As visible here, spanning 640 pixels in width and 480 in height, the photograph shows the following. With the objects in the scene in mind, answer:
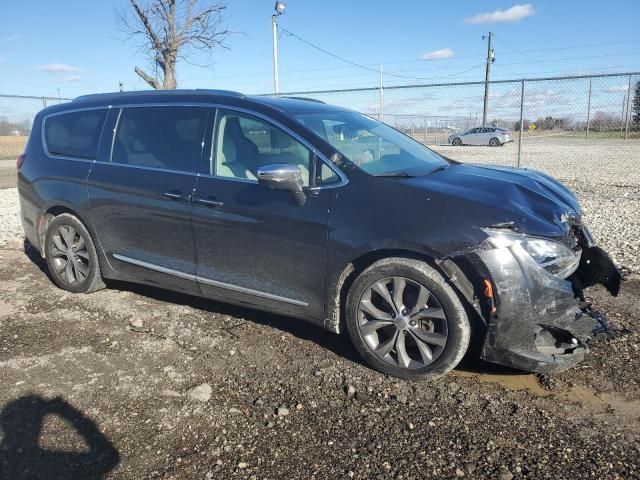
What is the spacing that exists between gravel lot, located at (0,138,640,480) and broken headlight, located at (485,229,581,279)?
2.36 feet

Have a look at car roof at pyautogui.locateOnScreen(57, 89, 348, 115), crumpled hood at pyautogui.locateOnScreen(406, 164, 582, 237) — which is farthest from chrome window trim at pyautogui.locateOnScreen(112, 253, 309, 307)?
car roof at pyautogui.locateOnScreen(57, 89, 348, 115)

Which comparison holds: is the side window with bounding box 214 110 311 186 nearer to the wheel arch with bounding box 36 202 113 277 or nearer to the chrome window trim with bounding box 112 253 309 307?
the chrome window trim with bounding box 112 253 309 307

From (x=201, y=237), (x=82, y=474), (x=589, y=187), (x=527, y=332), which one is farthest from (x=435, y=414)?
(x=589, y=187)

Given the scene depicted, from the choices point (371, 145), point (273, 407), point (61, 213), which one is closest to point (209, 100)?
point (371, 145)

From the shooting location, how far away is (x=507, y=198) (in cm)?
316

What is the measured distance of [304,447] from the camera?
261cm

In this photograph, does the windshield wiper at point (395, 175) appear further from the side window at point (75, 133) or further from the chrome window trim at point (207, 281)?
the side window at point (75, 133)

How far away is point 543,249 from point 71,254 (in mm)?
4054

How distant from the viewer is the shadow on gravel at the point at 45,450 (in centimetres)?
245

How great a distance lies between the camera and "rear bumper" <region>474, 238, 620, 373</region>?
2.92 meters

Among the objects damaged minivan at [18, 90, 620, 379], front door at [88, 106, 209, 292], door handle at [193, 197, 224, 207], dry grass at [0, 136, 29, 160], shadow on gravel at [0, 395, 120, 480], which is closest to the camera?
shadow on gravel at [0, 395, 120, 480]

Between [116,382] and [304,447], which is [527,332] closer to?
[304,447]

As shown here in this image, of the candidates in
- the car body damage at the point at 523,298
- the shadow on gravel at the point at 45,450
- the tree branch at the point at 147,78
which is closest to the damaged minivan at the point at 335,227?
the car body damage at the point at 523,298

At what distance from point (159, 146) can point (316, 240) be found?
5.44ft
